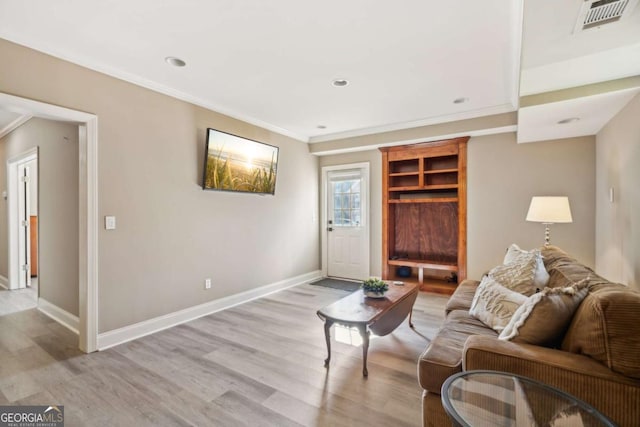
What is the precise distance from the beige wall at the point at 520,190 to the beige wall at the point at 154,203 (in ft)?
10.3

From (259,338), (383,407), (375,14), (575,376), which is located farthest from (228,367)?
(375,14)

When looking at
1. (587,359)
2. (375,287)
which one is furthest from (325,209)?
(587,359)

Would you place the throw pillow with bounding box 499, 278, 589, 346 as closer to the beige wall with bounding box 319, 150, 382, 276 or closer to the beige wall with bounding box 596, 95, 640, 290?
the beige wall with bounding box 596, 95, 640, 290

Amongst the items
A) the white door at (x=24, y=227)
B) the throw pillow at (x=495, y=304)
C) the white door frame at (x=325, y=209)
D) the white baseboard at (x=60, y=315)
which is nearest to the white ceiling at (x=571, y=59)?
the throw pillow at (x=495, y=304)

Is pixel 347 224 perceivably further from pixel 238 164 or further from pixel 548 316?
pixel 548 316

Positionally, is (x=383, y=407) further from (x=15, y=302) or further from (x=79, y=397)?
(x=15, y=302)

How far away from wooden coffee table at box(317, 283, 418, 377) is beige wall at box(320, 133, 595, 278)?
194 cm

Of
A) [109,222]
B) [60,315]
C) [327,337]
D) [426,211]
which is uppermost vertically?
[426,211]

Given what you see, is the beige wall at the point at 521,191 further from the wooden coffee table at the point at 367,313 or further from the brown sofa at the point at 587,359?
the brown sofa at the point at 587,359

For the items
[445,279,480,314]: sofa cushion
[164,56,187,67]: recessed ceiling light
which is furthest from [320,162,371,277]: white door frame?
[164,56,187,67]: recessed ceiling light

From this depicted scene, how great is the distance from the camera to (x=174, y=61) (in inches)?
107

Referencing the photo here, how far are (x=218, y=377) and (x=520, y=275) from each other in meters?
2.34

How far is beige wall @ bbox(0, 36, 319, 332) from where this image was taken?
8.57ft

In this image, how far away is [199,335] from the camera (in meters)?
3.05
